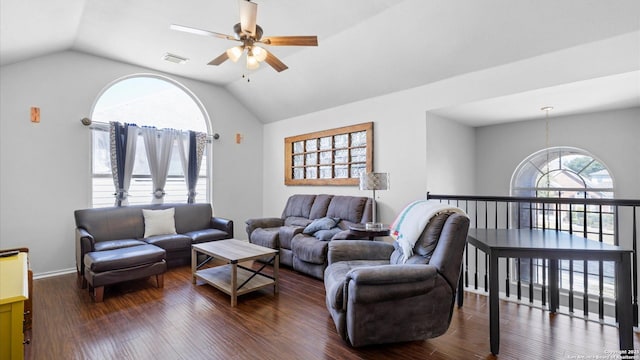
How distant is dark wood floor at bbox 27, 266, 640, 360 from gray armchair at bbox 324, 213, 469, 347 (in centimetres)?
17

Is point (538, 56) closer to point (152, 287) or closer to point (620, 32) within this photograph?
point (620, 32)

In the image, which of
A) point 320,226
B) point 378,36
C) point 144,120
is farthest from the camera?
point 144,120

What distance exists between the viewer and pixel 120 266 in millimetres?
3141

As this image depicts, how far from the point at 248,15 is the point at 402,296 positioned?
2391mm

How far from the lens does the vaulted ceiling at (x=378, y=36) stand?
2.60m

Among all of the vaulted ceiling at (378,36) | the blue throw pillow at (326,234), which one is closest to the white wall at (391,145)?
the vaulted ceiling at (378,36)

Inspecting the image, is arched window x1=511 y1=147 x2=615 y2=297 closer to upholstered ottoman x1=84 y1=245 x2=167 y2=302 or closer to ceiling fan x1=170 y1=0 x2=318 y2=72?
ceiling fan x1=170 y1=0 x2=318 y2=72

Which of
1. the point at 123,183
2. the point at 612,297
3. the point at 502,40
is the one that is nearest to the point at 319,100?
the point at 502,40

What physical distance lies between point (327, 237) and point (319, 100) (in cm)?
235

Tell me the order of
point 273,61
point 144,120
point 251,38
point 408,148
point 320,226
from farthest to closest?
point 144,120 → point 320,226 → point 408,148 → point 273,61 → point 251,38

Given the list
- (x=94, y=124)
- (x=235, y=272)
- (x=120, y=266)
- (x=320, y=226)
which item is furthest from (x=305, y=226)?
(x=94, y=124)

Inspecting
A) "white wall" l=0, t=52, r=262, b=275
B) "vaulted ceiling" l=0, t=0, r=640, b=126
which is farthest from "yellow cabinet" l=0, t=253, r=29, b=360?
"white wall" l=0, t=52, r=262, b=275

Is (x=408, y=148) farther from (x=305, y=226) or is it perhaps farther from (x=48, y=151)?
(x=48, y=151)

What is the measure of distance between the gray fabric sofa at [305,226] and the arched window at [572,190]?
247cm
